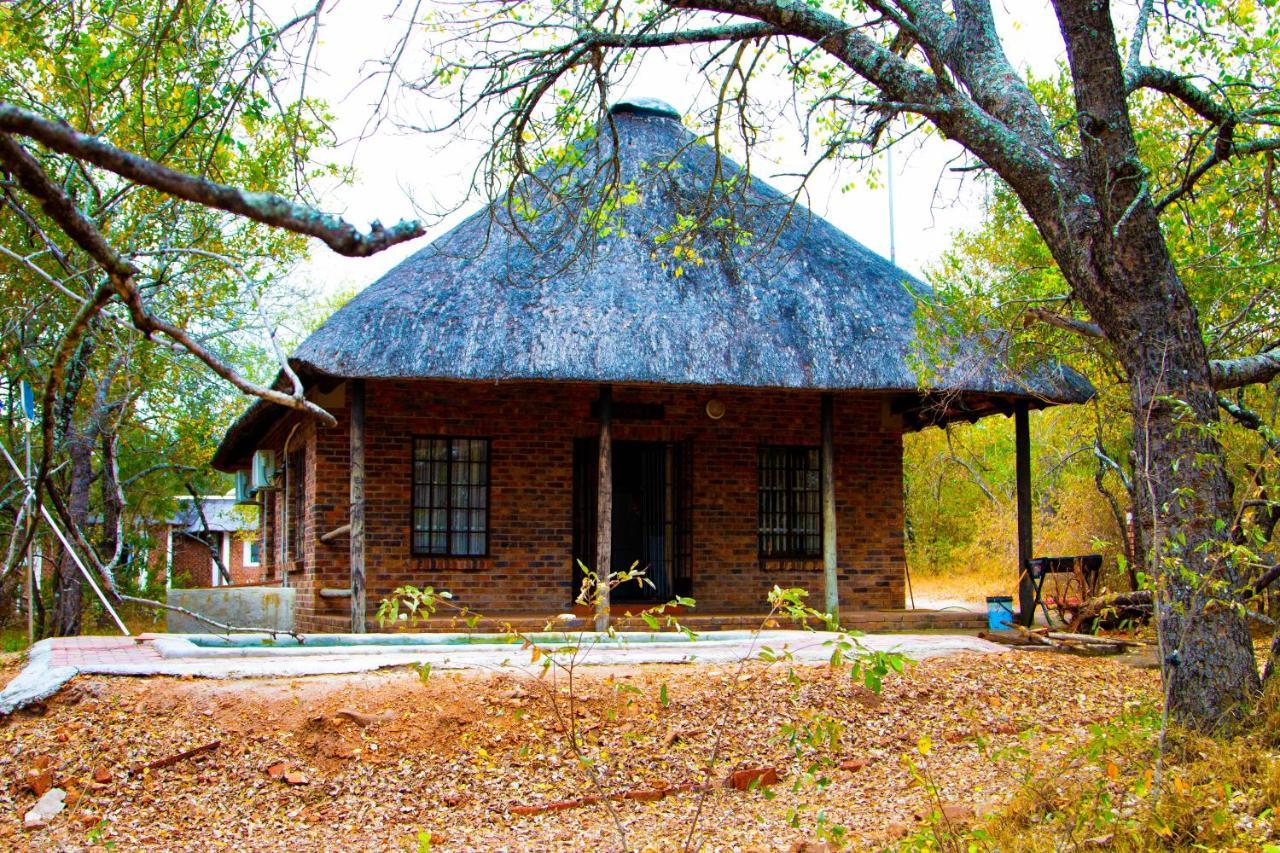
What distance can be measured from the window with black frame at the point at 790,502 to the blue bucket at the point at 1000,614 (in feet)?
6.54

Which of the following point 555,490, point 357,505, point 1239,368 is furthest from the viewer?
point 555,490

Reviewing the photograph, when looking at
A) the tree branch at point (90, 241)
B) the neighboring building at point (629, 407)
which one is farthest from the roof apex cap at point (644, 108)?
the tree branch at point (90, 241)

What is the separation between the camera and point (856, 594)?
42.2ft

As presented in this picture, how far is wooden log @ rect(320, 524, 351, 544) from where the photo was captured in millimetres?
11295

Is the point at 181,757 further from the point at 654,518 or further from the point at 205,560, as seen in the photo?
the point at 205,560

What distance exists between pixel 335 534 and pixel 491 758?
214 inches

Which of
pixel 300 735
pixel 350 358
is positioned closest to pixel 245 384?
pixel 300 735

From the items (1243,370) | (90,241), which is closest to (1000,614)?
(1243,370)

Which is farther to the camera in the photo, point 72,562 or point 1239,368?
point 72,562

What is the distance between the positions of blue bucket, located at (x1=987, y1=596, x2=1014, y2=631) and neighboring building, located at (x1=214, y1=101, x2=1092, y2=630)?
133 cm

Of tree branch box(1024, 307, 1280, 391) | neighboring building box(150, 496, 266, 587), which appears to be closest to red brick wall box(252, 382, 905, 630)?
tree branch box(1024, 307, 1280, 391)

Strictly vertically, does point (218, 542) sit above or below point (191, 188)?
below

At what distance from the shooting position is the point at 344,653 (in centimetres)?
796

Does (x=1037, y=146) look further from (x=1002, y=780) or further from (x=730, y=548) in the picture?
(x=730, y=548)
